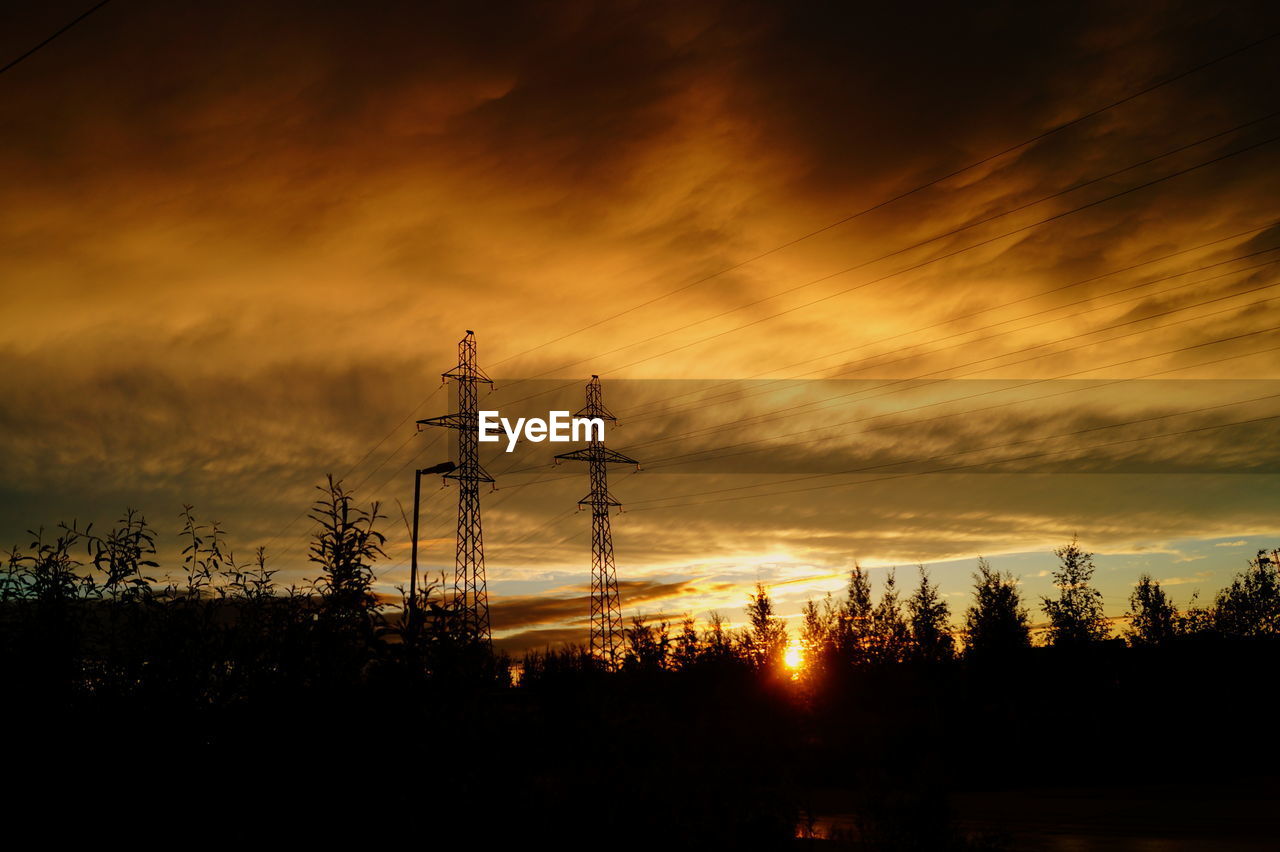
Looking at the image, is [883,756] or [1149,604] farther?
[1149,604]

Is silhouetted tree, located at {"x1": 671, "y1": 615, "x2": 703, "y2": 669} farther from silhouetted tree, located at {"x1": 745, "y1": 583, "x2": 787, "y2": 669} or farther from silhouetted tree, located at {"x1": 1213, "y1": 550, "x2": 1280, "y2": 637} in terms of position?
silhouetted tree, located at {"x1": 1213, "y1": 550, "x2": 1280, "y2": 637}

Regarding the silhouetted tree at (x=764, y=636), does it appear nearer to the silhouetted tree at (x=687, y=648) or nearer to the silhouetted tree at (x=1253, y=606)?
the silhouetted tree at (x=687, y=648)

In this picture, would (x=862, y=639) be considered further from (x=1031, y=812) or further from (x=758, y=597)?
(x=1031, y=812)

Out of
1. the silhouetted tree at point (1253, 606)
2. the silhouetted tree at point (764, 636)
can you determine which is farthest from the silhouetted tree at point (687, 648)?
the silhouetted tree at point (1253, 606)

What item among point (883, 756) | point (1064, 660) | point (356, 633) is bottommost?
point (883, 756)

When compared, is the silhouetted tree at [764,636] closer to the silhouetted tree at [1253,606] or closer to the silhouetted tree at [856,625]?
the silhouetted tree at [856,625]

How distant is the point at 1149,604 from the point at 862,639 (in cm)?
4308

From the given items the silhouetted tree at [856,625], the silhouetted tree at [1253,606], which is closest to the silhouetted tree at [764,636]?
the silhouetted tree at [856,625]

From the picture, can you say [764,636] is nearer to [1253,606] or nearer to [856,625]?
[856,625]

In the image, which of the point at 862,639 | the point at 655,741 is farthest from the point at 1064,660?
the point at 655,741

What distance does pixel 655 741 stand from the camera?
11328 mm

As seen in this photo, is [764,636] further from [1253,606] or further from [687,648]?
[1253,606]

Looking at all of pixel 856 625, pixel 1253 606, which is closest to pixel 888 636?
pixel 856 625

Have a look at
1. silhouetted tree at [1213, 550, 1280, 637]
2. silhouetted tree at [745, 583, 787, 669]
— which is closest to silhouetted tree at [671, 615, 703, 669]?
silhouetted tree at [745, 583, 787, 669]
